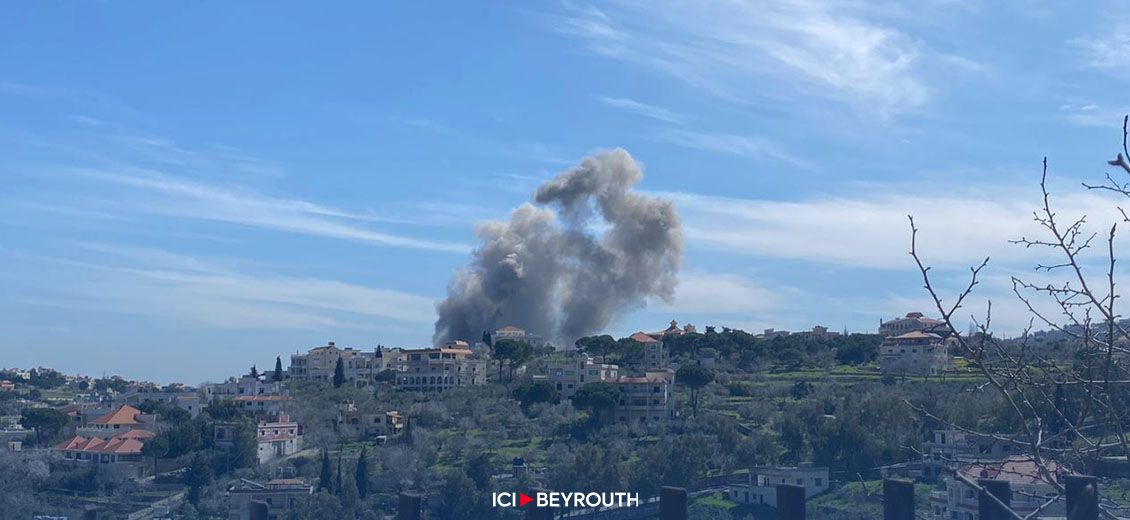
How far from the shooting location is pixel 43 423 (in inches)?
1892

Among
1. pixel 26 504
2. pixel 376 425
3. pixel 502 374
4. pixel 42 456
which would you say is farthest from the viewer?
pixel 502 374

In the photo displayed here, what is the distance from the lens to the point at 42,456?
4259 cm

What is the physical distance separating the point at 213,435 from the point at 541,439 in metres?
10.7

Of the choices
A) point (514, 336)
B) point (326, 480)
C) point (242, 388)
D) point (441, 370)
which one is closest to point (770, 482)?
point (326, 480)

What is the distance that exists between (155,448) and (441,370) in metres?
20.6

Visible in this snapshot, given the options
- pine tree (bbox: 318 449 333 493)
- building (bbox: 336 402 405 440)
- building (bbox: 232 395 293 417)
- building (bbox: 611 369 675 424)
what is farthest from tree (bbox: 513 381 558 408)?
pine tree (bbox: 318 449 333 493)

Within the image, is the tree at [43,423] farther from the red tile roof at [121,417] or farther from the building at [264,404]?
the building at [264,404]

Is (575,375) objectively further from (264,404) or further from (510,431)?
(264,404)

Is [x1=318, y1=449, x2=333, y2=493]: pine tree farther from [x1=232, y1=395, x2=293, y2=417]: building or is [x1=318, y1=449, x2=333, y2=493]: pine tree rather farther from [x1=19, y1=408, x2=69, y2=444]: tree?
[x1=19, y1=408, x2=69, y2=444]: tree

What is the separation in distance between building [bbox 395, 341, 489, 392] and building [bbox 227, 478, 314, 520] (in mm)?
24493

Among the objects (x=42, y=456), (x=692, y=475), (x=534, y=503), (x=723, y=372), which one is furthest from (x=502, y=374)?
(x=534, y=503)

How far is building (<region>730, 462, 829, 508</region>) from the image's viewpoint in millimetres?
30922

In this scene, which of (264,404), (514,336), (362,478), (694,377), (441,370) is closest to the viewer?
(362,478)

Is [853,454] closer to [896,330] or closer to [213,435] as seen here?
[213,435]
